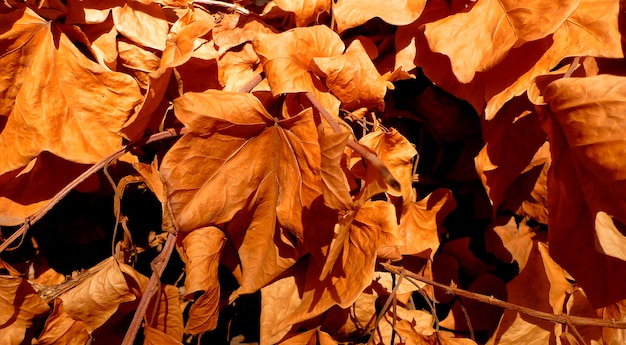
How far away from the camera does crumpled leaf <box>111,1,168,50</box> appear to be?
2.02 feet

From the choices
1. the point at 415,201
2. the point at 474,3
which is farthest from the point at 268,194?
the point at 474,3

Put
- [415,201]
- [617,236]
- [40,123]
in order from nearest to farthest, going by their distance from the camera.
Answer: [617,236], [40,123], [415,201]

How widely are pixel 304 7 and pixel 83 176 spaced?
0.32 metres

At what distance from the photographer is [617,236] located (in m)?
0.47

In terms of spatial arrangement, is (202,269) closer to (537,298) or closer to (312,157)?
(312,157)

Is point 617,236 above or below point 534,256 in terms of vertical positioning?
above

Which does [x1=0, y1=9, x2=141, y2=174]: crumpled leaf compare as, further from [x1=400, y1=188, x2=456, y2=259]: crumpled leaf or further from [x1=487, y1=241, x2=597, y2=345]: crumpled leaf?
[x1=487, y1=241, x2=597, y2=345]: crumpled leaf

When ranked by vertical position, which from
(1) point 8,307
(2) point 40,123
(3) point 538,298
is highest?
(2) point 40,123

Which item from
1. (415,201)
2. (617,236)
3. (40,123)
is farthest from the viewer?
(415,201)

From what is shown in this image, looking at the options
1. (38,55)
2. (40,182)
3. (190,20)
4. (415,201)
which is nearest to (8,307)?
(40,182)

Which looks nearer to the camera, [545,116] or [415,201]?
[545,116]

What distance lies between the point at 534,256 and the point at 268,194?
1.07 ft

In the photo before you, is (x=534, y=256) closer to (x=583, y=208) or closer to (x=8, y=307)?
(x=583, y=208)

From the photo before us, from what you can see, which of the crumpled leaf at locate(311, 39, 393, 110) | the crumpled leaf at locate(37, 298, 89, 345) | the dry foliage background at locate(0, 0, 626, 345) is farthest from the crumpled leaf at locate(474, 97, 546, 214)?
the crumpled leaf at locate(37, 298, 89, 345)
